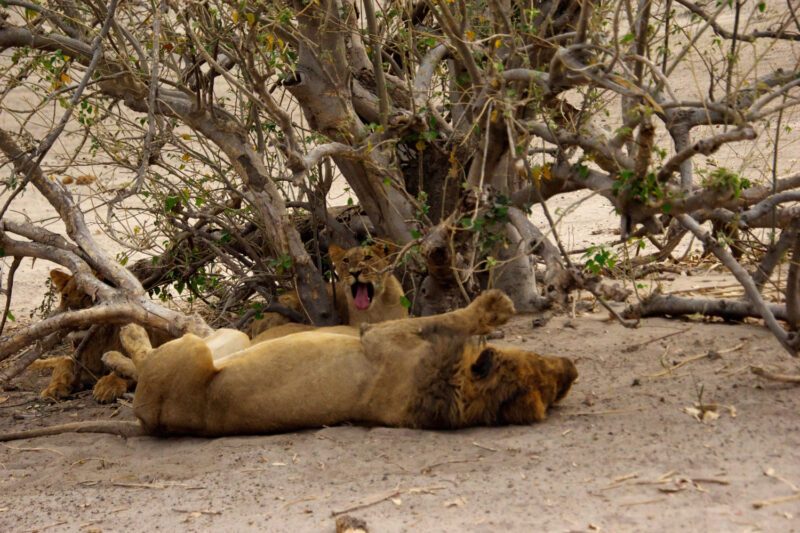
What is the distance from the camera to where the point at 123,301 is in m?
5.68

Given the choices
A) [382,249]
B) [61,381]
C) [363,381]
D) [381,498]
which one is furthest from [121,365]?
[381,498]

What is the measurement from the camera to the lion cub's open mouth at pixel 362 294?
618cm

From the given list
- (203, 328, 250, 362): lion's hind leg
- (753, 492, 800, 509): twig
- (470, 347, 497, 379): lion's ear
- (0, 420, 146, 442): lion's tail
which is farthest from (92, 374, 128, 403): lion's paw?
(753, 492, 800, 509): twig

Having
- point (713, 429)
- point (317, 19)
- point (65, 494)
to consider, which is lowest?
point (65, 494)

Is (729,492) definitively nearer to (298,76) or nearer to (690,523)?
(690,523)

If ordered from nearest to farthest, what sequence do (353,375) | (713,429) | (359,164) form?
(713,429), (353,375), (359,164)

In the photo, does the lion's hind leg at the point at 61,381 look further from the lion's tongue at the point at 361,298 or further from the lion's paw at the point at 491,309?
the lion's paw at the point at 491,309

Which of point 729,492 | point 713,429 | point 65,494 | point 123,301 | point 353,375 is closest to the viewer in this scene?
point 729,492

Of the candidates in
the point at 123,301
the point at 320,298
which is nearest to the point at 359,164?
the point at 320,298

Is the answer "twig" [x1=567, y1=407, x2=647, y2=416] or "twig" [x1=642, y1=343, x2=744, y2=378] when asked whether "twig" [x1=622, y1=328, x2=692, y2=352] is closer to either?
"twig" [x1=642, y1=343, x2=744, y2=378]

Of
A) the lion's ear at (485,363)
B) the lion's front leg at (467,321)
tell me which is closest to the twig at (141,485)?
the lion's front leg at (467,321)

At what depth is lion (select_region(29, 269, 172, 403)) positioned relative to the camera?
20.4ft

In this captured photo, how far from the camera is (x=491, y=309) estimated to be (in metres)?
4.74

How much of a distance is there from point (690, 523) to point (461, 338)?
1.85m
